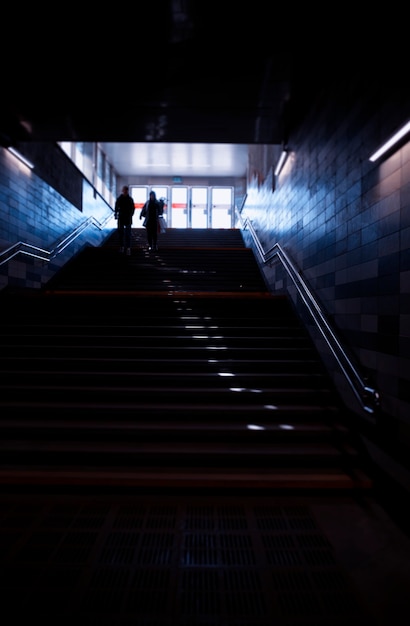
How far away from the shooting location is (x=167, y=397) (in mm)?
3314

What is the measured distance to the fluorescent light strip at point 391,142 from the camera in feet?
7.69

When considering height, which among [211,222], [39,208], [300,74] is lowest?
[39,208]

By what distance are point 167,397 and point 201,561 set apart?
1.62 meters

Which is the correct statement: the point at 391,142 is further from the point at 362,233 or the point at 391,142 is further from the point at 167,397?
the point at 167,397

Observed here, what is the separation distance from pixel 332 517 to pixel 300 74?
4867 millimetres

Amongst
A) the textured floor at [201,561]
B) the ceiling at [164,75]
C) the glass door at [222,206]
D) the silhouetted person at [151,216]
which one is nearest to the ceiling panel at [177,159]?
the glass door at [222,206]

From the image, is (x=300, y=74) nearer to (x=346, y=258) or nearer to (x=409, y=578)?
(x=346, y=258)

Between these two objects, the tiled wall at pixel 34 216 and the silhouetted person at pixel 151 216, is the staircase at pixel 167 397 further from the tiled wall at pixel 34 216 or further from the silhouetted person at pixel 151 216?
the silhouetted person at pixel 151 216

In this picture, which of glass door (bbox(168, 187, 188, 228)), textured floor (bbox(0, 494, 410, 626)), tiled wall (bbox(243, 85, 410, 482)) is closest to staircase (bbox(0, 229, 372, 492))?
textured floor (bbox(0, 494, 410, 626))

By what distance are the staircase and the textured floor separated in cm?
20

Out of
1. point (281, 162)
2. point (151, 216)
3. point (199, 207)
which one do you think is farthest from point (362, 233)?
point (199, 207)

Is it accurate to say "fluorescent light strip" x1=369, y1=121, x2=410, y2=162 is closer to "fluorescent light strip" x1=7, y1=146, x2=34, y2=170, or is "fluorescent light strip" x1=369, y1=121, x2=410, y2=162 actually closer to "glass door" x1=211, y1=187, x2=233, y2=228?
"fluorescent light strip" x1=7, y1=146, x2=34, y2=170

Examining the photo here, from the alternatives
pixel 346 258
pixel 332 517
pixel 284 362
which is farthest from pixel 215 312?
pixel 332 517

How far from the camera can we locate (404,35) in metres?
2.44
